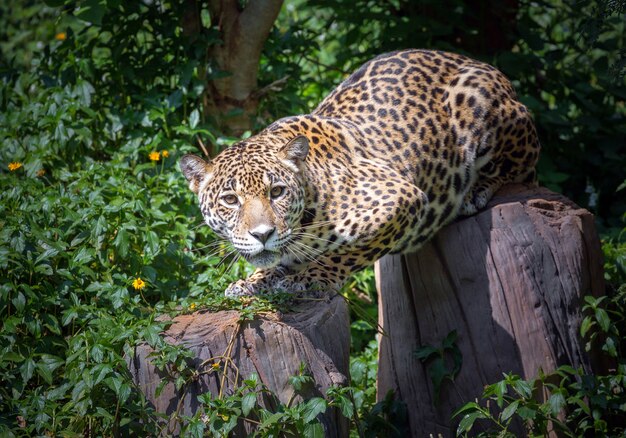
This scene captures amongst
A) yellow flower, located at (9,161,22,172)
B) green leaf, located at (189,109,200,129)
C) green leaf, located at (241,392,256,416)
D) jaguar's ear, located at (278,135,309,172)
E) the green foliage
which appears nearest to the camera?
green leaf, located at (241,392,256,416)

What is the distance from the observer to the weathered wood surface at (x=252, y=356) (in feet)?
18.8

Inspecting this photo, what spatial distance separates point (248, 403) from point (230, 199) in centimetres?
161

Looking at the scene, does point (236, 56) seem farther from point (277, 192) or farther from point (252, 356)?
point (252, 356)

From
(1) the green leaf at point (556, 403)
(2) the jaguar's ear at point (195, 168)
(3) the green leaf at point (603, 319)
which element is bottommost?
(1) the green leaf at point (556, 403)

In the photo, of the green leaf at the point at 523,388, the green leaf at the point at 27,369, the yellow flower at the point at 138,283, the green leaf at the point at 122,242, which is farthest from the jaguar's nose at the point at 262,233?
the green leaf at the point at 523,388

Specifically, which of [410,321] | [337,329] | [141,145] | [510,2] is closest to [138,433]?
[337,329]

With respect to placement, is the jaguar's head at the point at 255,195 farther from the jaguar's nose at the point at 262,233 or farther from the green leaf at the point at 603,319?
the green leaf at the point at 603,319

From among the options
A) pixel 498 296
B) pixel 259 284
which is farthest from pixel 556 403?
pixel 259 284

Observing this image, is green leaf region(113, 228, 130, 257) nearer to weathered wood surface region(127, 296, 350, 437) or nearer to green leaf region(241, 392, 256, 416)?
weathered wood surface region(127, 296, 350, 437)

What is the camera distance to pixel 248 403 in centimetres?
550

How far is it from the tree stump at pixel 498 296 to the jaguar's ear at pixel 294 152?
151 cm

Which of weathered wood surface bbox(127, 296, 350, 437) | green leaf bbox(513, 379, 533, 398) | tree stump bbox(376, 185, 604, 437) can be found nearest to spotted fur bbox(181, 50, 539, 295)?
tree stump bbox(376, 185, 604, 437)

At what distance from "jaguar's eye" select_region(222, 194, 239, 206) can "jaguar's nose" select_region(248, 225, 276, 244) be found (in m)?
0.37

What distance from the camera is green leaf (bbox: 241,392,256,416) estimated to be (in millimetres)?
5488
